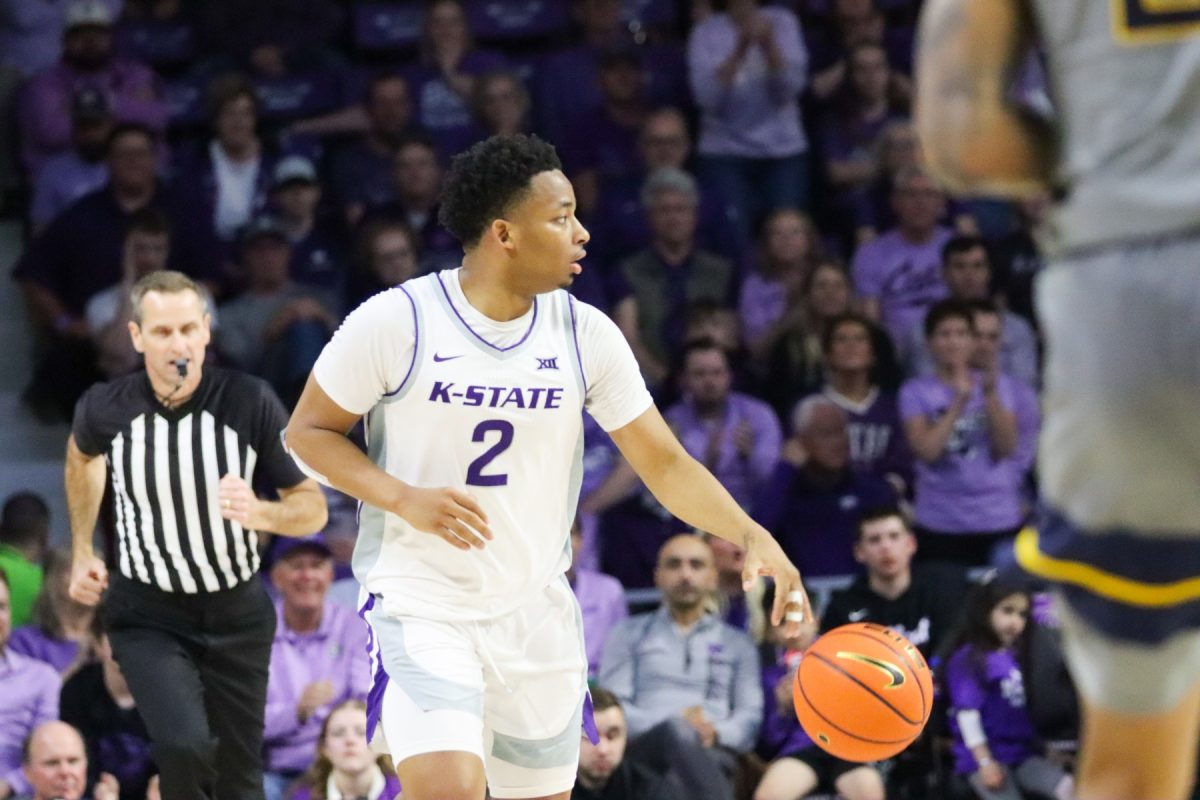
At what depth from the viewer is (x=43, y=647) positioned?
8773mm

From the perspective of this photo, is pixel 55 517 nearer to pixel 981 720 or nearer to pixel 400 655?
pixel 981 720

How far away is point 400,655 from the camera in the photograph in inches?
193

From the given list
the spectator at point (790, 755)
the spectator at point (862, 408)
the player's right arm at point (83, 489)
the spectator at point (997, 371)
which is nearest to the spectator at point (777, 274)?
the spectator at point (862, 408)

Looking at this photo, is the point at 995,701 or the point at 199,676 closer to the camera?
the point at 199,676

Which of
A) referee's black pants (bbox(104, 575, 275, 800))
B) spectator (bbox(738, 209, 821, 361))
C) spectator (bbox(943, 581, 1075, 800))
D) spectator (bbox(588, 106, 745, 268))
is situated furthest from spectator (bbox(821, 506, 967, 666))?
referee's black pants (bbox(104, 575, 275, 800))

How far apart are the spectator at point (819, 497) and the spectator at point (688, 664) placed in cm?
100

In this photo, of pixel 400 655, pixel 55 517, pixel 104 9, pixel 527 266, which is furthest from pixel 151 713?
pixel 104 9

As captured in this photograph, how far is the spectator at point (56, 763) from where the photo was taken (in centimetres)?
794

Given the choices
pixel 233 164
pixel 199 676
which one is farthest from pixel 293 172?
pixel 199 676

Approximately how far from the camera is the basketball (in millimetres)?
5508

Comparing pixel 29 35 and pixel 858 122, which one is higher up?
pixel 29 35

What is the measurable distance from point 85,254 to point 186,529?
489 centimetres

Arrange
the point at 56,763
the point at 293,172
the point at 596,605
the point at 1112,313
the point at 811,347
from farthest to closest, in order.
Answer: the point at 293,172 < the point at 811,347 < the point at 596,605 < the point at 56,763 < the point at 1112,313

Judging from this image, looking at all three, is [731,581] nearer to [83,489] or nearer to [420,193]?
[420,193]
